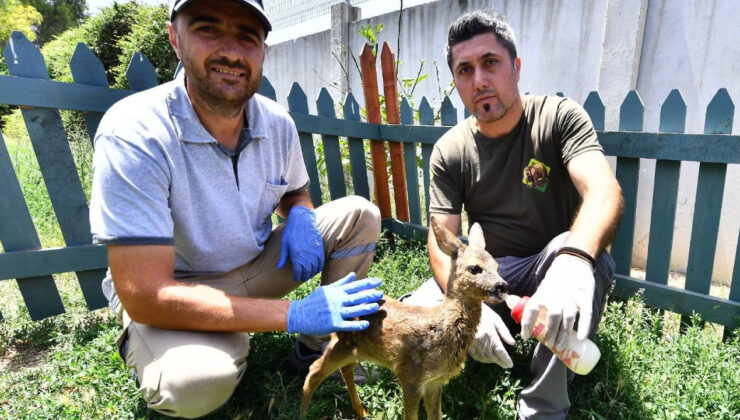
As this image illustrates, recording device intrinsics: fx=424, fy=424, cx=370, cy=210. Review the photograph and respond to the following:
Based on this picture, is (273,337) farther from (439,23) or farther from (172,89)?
(439,23)

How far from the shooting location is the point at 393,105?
15.2 feet

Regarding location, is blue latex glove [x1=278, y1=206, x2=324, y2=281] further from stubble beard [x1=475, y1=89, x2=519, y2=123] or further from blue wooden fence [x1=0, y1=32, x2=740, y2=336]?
blue wooden fence [x1=0, y1=32, x2=740, y2=336]

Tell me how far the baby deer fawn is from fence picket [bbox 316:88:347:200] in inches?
102

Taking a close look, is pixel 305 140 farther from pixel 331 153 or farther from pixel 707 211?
pixel 707 211

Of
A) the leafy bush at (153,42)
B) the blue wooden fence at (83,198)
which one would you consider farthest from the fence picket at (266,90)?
the leafy bush at (153,42)

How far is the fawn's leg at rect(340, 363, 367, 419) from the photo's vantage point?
2322mm

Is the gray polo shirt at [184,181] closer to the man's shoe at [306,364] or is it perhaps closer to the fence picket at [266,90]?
the man's shoe at [306,364]

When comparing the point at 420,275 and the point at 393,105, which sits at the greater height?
the point at 393,105

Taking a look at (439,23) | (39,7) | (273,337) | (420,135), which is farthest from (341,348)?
(39,7)

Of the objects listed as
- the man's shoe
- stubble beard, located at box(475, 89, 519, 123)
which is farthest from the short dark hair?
the man's shoe

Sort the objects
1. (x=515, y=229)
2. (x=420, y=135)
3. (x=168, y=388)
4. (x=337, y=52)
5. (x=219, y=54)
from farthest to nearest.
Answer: (x=337, y=52) < (x=420, y=135) < (x=515, y=229) < (x=219, y=54) < (x=168, y=388)

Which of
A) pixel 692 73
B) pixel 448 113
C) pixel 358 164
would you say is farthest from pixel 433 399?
pixel 692 73

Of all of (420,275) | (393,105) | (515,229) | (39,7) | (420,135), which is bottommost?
(420,275)

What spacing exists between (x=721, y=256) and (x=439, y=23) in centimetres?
524
